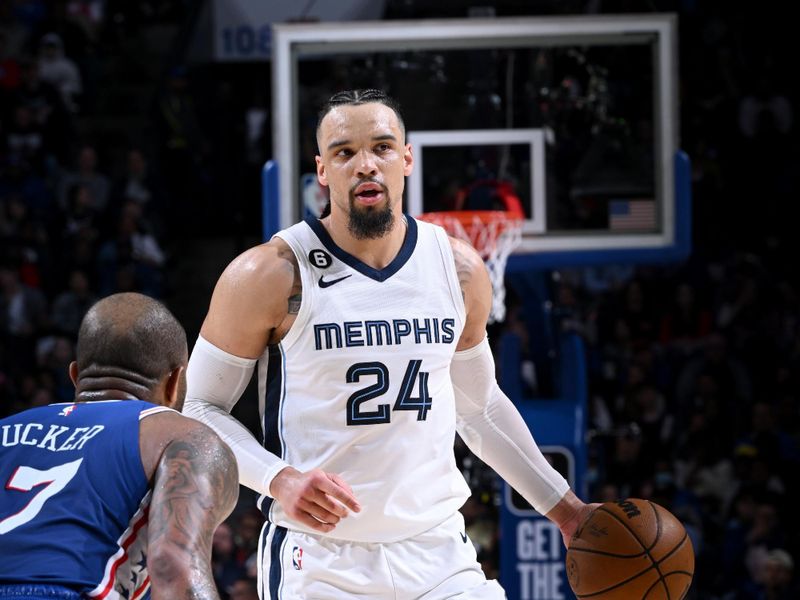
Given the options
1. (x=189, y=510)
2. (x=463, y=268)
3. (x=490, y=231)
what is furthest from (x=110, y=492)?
(x=490, y=231)

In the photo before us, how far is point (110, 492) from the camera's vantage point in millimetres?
2688

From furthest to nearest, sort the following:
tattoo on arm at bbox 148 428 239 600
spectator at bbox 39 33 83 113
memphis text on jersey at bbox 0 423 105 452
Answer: spectator at bbox 39 33 83 113
memphis text on jersey at bbox 0 423 105 452
tattoo on arm at bbox 148 428 239 600

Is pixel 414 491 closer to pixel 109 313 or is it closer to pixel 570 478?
pixel 109 313

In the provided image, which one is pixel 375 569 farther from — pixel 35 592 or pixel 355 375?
pixel 35 592

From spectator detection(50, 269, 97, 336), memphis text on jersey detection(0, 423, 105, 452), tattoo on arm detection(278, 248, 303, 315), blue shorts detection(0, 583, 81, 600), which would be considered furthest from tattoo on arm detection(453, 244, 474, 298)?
spectator detection(50, 269, 97, 336)

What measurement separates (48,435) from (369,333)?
126cm

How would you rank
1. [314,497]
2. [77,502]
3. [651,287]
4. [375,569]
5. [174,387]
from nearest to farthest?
[77,502] → [174,387] → [314,497] → [375,569] → [651,287]

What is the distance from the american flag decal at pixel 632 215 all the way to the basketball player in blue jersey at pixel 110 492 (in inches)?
188

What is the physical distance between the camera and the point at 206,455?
8.88 ft

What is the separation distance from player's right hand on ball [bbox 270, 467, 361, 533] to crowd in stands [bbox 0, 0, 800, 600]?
470cm

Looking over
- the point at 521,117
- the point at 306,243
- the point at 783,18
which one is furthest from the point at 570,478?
the point at 783,18

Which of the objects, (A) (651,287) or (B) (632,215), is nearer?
(B) (632,215)

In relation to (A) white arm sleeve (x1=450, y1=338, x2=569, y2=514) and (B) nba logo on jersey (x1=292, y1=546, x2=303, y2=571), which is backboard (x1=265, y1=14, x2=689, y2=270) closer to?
(A) white arm sleeve (x1=450, y1=338, x2=569, y2=514)

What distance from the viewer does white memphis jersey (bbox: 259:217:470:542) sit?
3.80 metres
